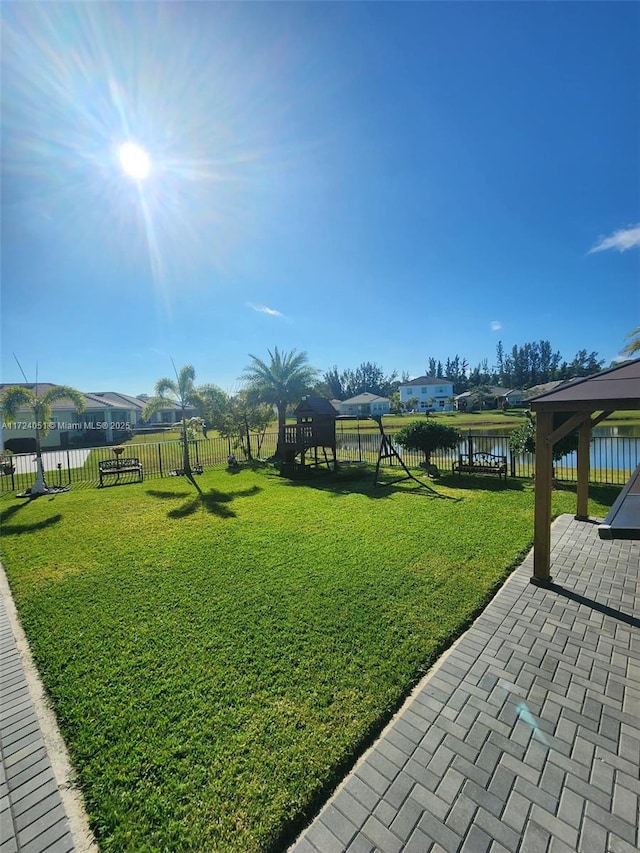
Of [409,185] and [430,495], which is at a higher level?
[409,185]

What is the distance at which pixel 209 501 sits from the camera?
9312 millimetres

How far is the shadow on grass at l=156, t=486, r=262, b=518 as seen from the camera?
8.24m

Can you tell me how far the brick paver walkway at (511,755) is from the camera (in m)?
1.85

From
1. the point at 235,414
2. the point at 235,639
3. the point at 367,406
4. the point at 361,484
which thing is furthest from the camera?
A: the point at 367,406

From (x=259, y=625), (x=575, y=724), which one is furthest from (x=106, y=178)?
(x=575, y=724)

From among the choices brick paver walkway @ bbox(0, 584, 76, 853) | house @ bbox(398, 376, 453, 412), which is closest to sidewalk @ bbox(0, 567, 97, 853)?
brick paver walkway @ bbox(0, 584, 76, 853)

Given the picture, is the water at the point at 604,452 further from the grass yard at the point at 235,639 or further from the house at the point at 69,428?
the house at the point at 69,428

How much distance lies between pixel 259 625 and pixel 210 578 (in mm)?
1443

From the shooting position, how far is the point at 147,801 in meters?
2.07

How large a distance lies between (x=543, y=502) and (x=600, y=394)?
149 cm

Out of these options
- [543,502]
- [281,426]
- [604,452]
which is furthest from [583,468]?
[281,426]

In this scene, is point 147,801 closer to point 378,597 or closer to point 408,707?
point 408,707

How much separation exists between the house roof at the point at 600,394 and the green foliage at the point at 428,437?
691cm

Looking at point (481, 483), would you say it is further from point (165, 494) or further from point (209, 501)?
point (165, 494)
